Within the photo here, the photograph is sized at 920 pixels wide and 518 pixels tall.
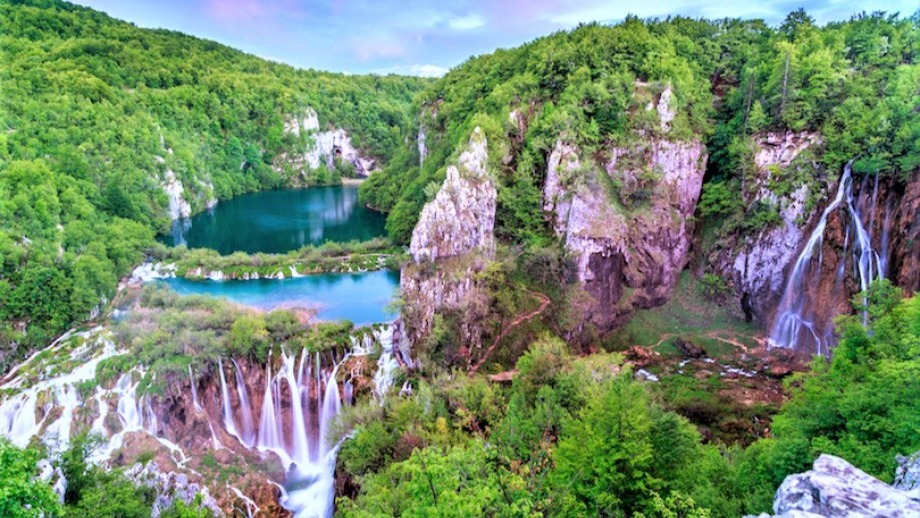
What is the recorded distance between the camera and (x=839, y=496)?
7496 mm

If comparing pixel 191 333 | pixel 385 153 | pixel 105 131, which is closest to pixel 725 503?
pixel 191 333

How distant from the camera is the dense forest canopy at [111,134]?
110ft

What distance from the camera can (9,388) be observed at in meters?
25.5

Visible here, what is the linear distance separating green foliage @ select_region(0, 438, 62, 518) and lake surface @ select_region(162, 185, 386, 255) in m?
43.3

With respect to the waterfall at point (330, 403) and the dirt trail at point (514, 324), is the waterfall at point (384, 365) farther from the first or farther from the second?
the dirt trail at point (514, 324)

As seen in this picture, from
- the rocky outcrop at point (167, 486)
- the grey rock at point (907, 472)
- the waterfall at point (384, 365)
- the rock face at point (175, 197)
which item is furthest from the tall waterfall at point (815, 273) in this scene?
the rock face at point (175, 197)

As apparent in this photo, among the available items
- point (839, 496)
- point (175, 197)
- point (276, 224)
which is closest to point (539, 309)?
point (839, 496)

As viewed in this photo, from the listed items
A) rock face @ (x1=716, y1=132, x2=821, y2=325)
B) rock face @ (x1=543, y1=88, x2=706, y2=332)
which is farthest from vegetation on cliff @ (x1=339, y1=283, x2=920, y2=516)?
rock face @ (x1=716, y1=132, x2=821, y2=325)

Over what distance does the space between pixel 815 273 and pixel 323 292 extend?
33176mm

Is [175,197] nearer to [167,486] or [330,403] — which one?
[330,403]

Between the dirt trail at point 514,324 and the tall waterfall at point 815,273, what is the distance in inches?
542

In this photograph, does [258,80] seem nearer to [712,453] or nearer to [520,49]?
[520,49]

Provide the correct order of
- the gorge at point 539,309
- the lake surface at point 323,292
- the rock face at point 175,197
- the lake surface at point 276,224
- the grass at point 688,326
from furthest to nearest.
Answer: the rock face at point 175,197, the lake surface at point 276,224, the lake surface at point 323,292, the grass at point 688,326, the gorge at point 539,309

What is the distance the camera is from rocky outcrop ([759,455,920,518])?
23.2ft
